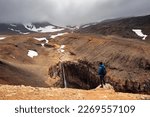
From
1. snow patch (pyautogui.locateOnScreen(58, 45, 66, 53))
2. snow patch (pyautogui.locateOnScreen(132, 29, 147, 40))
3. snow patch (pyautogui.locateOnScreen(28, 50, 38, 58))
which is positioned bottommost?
snow patch (pyautogui.locateOnScreen(28, 50, 38, 58))

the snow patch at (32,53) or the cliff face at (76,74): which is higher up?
the snow patch at (32,53)

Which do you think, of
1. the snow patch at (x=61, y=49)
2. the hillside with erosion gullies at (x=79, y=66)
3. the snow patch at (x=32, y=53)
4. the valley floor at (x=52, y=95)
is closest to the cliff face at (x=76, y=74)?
the hillside with erosion gullies at (x=79, y=66)

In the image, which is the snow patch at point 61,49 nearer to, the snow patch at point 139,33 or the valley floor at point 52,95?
the snow patch at point 139,33

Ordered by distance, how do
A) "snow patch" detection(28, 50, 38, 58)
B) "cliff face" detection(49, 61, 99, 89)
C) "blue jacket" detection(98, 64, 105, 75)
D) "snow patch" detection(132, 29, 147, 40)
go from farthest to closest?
1. "snow patch" detection(132, 29, 147, 40)
2. "snow patch" detection(28, 50, 38, 58)
3. "cliff face" detection(49, 61, 99, 89)
4. "blue jacket" detection(98, 64, 105, 75)

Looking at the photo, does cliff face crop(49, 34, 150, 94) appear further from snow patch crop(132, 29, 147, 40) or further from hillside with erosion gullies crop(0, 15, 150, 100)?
snow patch crop(132, 29, 147, 40)

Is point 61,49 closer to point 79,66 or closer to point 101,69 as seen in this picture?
point 79,66

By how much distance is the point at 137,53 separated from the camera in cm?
6750

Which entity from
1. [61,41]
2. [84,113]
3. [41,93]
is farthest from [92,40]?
[84,113]

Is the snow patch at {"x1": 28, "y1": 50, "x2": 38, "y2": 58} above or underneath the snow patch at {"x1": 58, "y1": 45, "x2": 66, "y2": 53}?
underneath

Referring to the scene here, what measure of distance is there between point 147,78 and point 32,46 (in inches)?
1593

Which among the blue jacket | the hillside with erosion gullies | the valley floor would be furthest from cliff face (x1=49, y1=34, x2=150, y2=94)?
the valley floor

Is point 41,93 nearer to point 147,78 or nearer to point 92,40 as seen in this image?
point 147,78

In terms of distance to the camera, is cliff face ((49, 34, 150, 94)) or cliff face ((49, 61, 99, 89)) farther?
cliff face ((49, 61, 99, 89))

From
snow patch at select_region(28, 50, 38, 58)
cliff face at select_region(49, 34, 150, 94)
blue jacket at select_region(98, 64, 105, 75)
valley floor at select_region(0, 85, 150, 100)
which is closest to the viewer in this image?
valley floor at select_region(0, 85, 150, 100)
